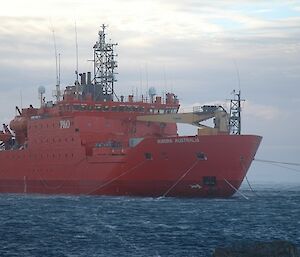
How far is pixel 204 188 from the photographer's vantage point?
57219 millimetres

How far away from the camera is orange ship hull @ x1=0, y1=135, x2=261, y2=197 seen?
5575cm

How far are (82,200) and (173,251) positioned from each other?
2737cm

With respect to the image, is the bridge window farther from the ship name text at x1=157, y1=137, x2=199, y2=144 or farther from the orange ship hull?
the ship name text at x1=157, y1=137, x2=199, y2=144

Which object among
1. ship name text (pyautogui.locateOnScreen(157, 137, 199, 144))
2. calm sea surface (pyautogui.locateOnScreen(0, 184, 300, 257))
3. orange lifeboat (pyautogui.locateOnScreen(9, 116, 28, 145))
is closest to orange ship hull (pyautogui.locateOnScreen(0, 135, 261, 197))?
ship name text (pyautogui.locateOnScreen(157, 137, 199, 144))

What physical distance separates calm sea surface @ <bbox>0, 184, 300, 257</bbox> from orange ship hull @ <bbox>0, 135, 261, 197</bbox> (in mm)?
1181

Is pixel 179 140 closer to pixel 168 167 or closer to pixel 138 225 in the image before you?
pixel 168 167

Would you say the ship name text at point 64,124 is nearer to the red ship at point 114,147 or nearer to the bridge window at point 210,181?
the red ship at point 114,147

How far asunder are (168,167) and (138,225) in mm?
16791

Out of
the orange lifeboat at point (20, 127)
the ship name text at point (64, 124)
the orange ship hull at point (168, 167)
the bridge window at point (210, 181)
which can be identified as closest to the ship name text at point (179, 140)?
the orange ship hull at point (168, 167)

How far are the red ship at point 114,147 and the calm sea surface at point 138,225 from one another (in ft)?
5.67

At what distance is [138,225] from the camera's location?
41125mm

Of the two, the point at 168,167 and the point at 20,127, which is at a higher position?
the point at 20,127

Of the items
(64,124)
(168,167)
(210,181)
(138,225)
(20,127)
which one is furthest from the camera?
(20,127)

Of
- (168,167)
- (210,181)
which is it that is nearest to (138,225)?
(210,181)
